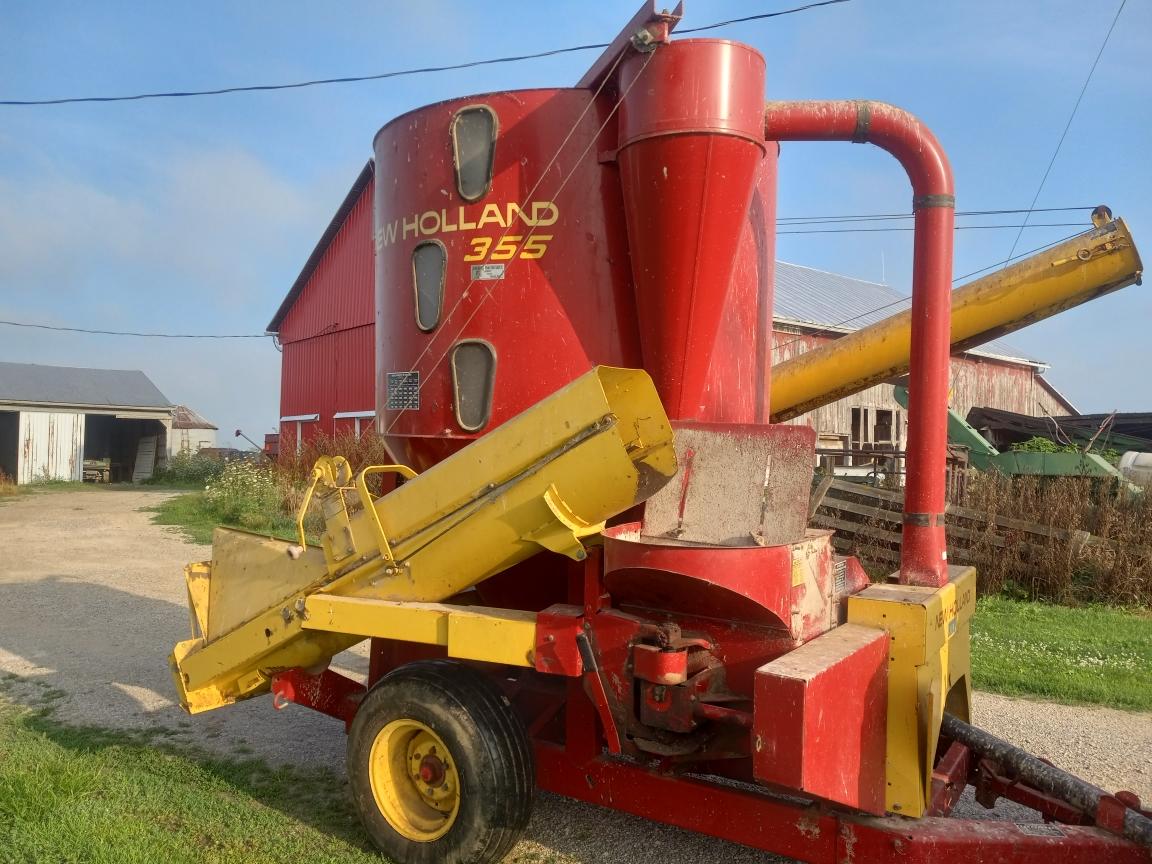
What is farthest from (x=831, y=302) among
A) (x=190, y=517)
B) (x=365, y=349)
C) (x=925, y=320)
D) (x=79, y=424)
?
(x=79, y=424)

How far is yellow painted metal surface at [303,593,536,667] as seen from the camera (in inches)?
137

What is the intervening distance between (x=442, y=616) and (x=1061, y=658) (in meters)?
5.91

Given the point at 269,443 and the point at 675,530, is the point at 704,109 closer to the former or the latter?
the point at 675,530

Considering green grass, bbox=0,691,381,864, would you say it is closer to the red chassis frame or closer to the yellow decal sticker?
the red chassis frame

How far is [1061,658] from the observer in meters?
7.32

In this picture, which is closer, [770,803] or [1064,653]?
[770,803]

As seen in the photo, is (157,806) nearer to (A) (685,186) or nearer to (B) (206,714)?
(B) (206,714)

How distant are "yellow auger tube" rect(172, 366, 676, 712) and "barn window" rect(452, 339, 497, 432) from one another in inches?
16.7

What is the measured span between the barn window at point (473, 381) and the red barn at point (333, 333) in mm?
16232

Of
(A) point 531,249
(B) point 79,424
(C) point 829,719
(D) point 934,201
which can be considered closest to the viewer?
(C) point 829,719

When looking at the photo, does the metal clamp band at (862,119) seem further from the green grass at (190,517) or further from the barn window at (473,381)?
the green grass at (190,517)

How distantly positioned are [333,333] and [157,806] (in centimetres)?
1883

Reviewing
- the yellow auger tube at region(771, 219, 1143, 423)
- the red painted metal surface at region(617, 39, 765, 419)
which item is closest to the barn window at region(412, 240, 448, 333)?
the red painted metal surface at region(617, 39, 765, 419)

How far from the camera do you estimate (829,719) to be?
9.37ft
